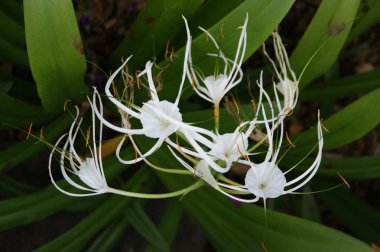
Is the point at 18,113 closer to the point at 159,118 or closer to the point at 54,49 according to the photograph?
the point at 54,49

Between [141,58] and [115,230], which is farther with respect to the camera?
[115,230]

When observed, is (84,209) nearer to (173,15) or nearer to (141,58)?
(141,58)

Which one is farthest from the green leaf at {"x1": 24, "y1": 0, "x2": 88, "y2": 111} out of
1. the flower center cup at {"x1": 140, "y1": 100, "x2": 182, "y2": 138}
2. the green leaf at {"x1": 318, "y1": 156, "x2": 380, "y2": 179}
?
the green leaf at {"x1": 318, "y1": 156, "x2": 380, "y2": 179}

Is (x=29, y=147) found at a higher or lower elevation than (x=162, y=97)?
lower

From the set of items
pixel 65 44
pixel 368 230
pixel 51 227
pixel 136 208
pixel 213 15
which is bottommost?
pixel 51 227

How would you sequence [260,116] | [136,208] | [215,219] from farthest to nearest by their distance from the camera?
1. [136,208]
2. [215,219]
3. [260,116]

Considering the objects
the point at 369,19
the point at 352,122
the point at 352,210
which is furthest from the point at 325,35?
the point at 352,210

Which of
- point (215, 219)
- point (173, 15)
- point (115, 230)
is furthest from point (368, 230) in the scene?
point (173, 15)
